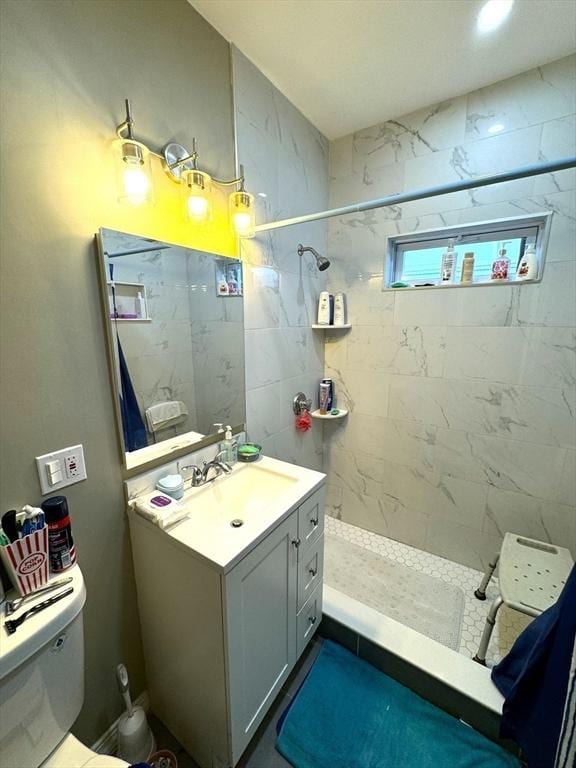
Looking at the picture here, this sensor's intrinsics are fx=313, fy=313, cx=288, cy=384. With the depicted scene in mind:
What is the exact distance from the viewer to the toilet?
2.20ft

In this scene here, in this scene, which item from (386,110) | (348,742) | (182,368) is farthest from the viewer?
(386,110)

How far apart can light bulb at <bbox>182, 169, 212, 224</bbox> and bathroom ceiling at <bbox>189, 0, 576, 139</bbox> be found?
23.9 inches

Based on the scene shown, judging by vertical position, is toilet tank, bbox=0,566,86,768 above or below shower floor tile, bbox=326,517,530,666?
above

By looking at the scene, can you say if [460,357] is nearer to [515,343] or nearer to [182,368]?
[515,343]

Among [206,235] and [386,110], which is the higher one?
[386,110]

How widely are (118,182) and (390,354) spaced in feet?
5.25

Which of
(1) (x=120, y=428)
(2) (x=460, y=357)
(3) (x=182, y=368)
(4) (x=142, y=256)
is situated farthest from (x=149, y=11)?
(2) (x=460, y=357)

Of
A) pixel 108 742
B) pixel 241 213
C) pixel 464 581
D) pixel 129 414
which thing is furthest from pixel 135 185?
pixel 464 581

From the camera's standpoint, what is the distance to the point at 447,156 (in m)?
1.66

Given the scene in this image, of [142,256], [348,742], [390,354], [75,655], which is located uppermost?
[142,256]

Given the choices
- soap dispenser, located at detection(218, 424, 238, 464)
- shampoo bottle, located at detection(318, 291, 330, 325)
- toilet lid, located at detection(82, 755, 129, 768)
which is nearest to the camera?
toilet lid, located at detection(82, 755, 129, 768)

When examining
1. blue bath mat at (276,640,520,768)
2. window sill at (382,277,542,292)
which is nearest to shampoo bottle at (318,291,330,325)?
window sill at (382,277,542,292)

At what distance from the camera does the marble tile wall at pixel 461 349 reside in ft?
4.86

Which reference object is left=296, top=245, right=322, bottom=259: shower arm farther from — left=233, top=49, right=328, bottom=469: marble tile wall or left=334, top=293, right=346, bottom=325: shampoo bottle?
left=334, top=293, right=346, bottom=325: shampoo bottle
